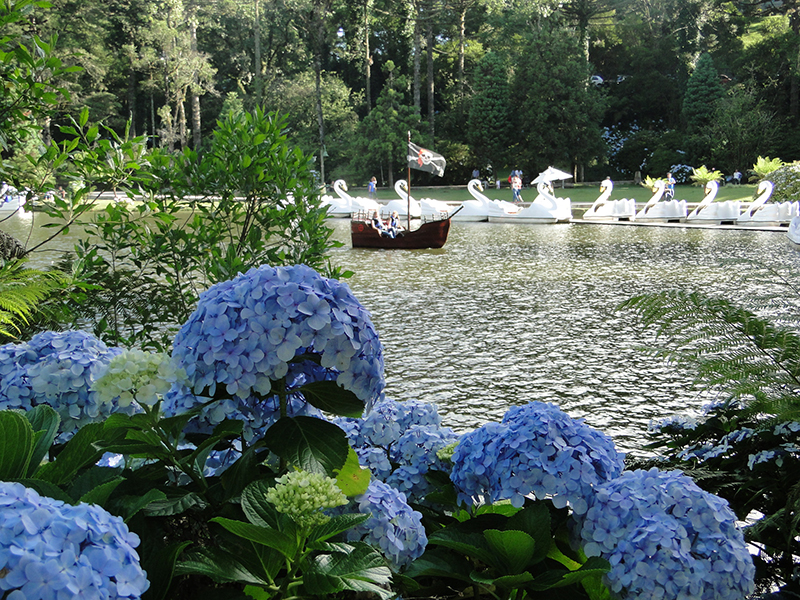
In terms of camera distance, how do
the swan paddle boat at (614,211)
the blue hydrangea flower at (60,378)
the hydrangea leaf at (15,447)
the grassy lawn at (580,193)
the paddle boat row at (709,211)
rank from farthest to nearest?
the grassy lawn at (580,193) → the swan paddle boat at (614,211) → the paddle boat row at (709,211) → the blue hydrangea flower at (60,378) → the hydrangea leaf at (15,447)

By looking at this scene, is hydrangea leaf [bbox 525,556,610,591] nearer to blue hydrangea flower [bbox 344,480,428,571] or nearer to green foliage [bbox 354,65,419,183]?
blue hydrangea flower [bbox 344,480,428,571]

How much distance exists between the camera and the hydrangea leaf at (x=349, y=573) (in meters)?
1.18

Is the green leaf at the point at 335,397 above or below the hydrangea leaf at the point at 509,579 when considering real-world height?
above

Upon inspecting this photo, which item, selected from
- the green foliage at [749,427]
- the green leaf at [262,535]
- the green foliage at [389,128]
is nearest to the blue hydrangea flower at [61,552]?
the green leaf at [262,535]

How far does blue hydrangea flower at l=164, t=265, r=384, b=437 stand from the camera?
4.45 ft

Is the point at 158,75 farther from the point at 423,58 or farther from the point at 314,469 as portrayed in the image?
the point at 314,469

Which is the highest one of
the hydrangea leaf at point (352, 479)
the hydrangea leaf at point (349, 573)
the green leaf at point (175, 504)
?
the green leaf at point (175, 504)

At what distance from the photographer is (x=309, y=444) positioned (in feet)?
4.56

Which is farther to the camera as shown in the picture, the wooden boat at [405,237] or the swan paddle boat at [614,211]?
the swan paddle boat at [614,211]

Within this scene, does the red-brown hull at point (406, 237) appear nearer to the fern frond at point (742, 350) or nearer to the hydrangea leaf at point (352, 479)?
the fern frond at point (742, 350)

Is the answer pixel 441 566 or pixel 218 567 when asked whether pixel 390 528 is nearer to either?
pixel 441 566

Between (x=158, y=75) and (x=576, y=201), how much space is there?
29.5 meters

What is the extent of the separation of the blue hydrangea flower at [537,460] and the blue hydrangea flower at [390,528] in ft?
0.67

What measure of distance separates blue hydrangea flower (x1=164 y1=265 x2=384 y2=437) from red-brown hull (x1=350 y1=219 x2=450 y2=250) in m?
13.3
